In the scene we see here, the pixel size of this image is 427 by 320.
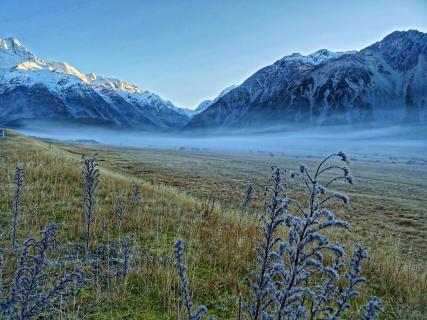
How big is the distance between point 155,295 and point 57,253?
275 cm

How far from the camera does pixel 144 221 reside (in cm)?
1027

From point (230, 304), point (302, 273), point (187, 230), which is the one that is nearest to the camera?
point (302, 273)

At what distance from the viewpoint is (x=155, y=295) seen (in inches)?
233

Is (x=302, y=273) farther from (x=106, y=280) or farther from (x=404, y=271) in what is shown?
(x=404, y=271)

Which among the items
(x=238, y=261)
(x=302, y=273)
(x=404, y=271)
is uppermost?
(x=302, y=273)

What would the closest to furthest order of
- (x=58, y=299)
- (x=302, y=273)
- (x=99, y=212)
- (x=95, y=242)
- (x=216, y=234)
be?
(x=302, y=273) → (x=58, y=299) → (x=95, y=242) → (x=216, y=234) → (x=99, y=212)

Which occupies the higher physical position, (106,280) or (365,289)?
(106,280)

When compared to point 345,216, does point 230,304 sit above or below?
above

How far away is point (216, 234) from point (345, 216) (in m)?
16.2

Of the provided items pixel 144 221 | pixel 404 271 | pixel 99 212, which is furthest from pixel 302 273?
pixel 99 212

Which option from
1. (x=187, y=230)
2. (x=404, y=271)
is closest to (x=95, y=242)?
(x=187, y=230)

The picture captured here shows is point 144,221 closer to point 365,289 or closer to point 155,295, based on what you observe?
point 155,295

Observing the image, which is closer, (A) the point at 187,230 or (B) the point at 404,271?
(B) the point at 404,271

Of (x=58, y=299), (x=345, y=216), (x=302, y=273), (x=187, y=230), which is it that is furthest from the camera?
(x=345, y=216)
